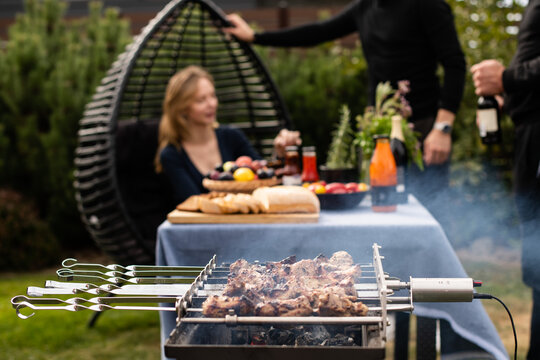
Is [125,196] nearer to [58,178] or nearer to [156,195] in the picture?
[156,195]

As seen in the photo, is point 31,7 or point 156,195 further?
point 31,7

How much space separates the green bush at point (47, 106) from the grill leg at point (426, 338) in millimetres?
3687

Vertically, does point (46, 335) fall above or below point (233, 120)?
below

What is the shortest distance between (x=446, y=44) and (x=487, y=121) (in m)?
0.64

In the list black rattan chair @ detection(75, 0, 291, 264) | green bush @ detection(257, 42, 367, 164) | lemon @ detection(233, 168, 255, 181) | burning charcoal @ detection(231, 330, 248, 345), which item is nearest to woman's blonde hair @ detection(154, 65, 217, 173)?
black rattan chair @ detection(75, 0, 291, 264)

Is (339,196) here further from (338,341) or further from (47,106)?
(47,106)

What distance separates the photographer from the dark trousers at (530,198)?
243cm

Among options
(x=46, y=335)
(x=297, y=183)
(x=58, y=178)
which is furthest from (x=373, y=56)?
(x=58, y=178)

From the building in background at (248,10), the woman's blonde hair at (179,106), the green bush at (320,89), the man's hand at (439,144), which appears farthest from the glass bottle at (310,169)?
the building in background at (248,10)

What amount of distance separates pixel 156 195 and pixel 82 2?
5.74 metres

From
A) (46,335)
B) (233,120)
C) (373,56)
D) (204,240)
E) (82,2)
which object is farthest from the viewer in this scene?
(82,2)

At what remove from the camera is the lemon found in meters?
2.52

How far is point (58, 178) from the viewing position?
5000 mm

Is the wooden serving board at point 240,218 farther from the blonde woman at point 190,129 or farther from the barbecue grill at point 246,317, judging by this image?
the blonde woman at point 190,129
